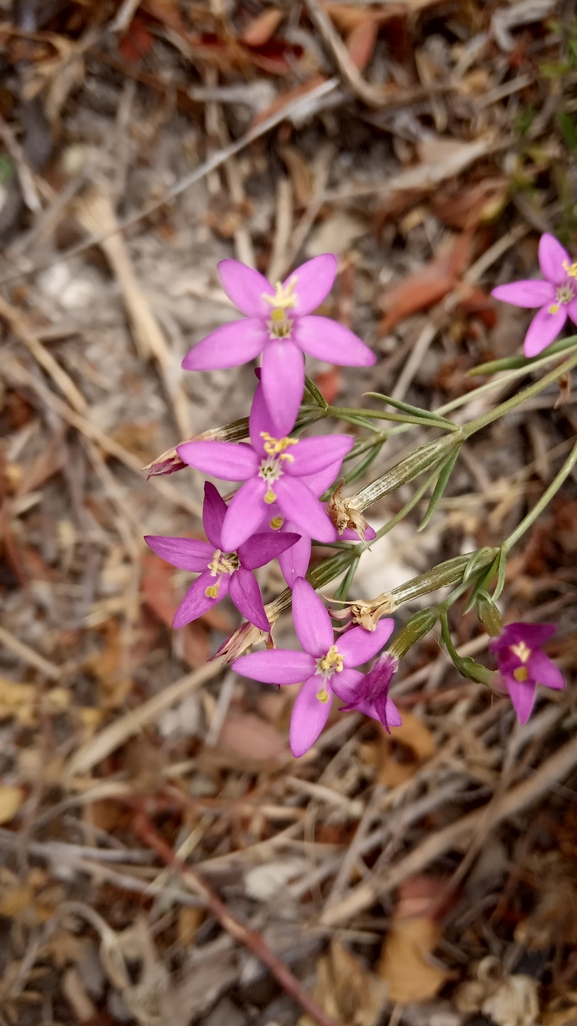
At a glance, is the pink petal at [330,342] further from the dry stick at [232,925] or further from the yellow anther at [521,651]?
→ the dry stick at [232,925]

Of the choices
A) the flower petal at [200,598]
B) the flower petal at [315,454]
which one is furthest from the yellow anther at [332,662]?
the flower petal at [315,454]

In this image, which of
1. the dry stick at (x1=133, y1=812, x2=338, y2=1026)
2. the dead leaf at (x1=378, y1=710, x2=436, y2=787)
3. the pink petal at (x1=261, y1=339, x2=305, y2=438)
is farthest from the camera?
the dead leaf at (x1=378, y1=710, x2=436, y2=787)

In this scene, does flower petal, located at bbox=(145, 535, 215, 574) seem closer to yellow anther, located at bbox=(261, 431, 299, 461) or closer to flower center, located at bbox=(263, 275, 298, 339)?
yellow anther, located at bbox=(261, 431, 299, 461)

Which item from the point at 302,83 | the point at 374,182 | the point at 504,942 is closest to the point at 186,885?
the point at 504,942

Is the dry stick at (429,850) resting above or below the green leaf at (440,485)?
below

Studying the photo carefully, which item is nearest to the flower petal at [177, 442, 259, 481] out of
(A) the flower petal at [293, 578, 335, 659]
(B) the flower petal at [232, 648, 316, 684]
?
(A) the flower petal at [293, 578, 335, 659]

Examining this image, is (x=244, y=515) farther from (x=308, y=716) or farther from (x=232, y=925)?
(x=232, y=925)
